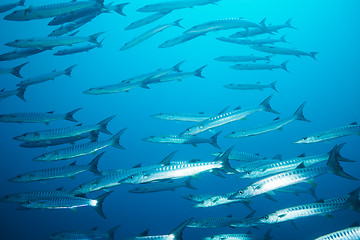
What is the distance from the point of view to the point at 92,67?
1604 inches

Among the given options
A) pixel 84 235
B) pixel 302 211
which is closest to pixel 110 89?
pixel 84 235

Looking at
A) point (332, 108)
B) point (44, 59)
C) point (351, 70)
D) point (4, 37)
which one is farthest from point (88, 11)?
point (351, 70)

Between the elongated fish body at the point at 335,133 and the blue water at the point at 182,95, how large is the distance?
1713cm

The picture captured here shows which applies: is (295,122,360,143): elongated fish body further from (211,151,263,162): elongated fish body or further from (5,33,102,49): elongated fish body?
(5,33,102,49): elongated fish body

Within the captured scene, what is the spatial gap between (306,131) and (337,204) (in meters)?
38.0

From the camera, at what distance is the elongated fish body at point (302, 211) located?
443 cm

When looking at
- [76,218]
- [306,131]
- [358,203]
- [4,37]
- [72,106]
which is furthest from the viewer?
[72,106]

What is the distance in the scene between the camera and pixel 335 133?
571cm

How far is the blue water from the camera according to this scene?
2578cm

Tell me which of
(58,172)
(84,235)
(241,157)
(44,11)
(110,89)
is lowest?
(84,235)

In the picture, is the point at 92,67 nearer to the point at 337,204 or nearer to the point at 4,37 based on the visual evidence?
the point at 4,37

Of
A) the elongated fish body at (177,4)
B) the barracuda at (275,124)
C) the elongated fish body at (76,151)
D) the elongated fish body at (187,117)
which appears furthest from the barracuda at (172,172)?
the elongated fish body at (177,4)

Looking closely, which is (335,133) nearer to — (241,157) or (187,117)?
(241,157)

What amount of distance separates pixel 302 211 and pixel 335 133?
6.96 ft
